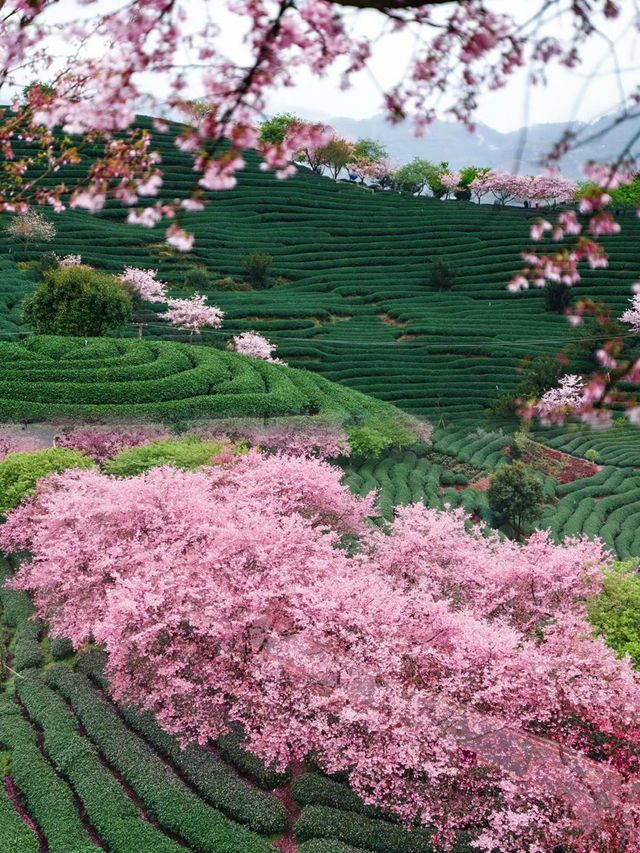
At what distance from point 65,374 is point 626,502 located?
77.7 ft

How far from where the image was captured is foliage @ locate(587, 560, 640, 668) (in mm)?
12891

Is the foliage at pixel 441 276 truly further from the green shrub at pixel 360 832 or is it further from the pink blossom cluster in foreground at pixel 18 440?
the green shrub at pixel 360 832

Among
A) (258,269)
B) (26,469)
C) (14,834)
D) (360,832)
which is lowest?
(14,834)

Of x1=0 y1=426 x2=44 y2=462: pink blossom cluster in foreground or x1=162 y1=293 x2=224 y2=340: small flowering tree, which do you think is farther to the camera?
x1=162 y1=293 x2=224 y2=340: small flowering tree

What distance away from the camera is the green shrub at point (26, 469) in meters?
19.3

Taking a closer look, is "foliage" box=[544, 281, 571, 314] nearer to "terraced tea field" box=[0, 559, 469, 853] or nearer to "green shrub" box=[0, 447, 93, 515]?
"green shrub" box=[0, 447, 93, 515]

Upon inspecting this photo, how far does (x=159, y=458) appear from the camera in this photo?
2052 cm

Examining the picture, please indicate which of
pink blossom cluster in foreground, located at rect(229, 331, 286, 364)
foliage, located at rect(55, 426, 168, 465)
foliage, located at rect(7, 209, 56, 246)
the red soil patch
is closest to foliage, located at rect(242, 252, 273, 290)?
foliage, located at rect(7, 209, 56, 246)

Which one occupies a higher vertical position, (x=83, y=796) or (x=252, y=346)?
(x=252, y=346)

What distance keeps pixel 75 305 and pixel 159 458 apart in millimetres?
16402

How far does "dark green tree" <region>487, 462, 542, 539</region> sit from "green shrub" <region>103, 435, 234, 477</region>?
380 inches

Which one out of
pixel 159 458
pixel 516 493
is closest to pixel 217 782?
pixel 159 458

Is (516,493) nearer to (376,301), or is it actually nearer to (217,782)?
(217,782)

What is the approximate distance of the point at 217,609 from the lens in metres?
11.3
